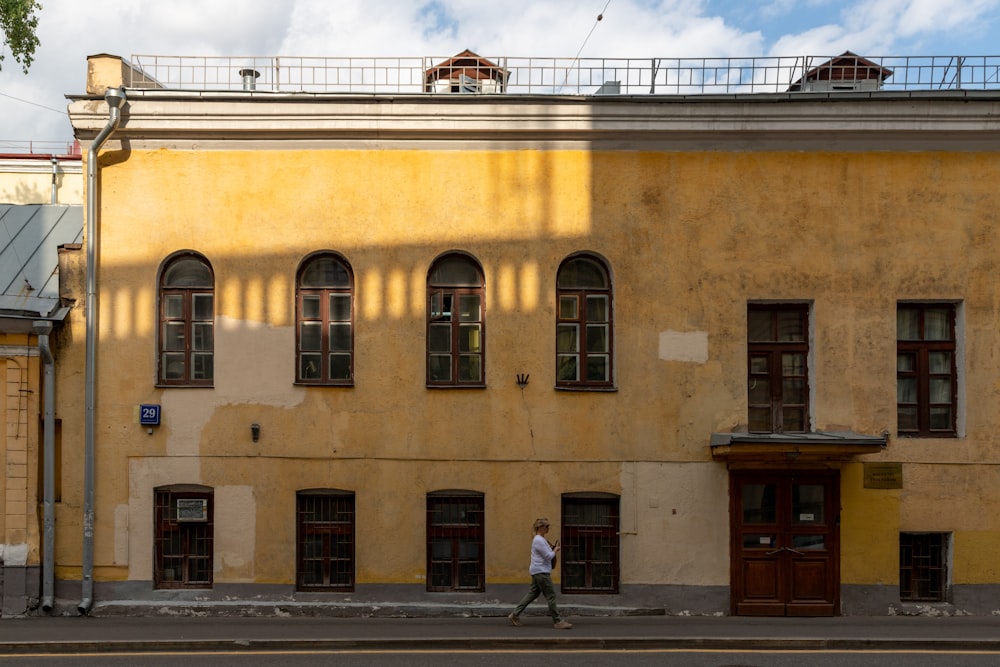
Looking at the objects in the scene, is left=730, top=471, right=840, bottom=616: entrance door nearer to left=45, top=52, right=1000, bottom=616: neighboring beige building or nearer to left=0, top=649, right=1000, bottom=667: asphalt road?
left=45, top=52, right=1000, bottom=616: neighboring beige building

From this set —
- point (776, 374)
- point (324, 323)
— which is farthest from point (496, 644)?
point (776, 374)

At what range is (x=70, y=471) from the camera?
546 inches

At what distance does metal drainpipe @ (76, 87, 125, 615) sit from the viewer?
13.6 metres

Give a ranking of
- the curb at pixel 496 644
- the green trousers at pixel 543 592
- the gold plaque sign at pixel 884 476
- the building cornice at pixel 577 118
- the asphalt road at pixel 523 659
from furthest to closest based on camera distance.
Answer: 1. the gold plaque sign at pixel 884 476
2. the building cornice at pixel 577 118
3. the green trousers at pixel 543 592
4. the curb at pixel 496 644
5. the asphalt road at pixel 523 659

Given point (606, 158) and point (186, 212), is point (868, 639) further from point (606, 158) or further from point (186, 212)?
point (186, 212)

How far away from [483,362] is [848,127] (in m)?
6.11

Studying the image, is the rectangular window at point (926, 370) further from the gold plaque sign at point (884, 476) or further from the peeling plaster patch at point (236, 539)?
the peeling plaster patch at point (236, 539)

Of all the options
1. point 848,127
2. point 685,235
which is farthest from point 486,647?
point 848,127

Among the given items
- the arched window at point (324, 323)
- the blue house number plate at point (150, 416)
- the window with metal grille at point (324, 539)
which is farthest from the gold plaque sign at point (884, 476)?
the blue house number plate at point (150, 416)

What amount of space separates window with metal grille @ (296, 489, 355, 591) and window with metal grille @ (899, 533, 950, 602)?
791cm

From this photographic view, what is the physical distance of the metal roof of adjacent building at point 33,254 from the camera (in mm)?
13953

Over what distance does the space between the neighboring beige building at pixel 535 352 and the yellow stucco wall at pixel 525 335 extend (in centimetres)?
4

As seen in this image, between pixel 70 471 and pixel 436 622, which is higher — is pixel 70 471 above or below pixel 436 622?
above

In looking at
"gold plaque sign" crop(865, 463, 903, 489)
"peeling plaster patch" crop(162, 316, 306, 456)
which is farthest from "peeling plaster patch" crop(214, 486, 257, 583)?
"gold plaque sign" crop(865, 463, 903, 489)
